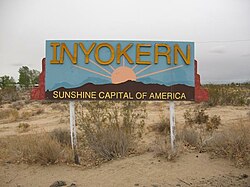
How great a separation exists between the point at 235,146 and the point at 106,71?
3.41 metres

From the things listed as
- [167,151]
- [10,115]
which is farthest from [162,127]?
[10,115]

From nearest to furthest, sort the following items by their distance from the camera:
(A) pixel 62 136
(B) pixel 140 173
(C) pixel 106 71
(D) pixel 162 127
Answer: (B) pixel 140 173 < (C) pixel 106 71 < (A) pixel 62 136 < (D) pixel 162 127

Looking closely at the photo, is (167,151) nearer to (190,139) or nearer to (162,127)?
(190,139)

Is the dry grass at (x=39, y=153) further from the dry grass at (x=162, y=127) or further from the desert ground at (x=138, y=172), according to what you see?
the dry grass at (x=162, y=127)

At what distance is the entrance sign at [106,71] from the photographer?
21.6ft

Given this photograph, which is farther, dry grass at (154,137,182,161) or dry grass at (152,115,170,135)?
dry grass at (152,115,170,135)

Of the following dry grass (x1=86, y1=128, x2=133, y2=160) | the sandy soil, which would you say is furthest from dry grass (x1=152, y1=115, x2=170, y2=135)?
the sandy soil

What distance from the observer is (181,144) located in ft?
23.2

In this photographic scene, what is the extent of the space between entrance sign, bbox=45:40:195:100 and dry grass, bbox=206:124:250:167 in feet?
4.80

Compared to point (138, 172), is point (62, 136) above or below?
above

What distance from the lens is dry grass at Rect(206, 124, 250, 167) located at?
6010mm

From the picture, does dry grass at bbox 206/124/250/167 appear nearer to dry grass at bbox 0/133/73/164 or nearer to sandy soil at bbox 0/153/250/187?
sandy soil at bbox 0/153/250/187

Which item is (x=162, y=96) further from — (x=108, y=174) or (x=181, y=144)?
(x=108, y=174)

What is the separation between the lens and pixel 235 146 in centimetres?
616
